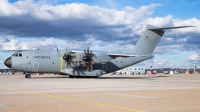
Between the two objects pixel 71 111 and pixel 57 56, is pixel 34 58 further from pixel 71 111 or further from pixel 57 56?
pixel 71 111

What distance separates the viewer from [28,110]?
9836 millimetres

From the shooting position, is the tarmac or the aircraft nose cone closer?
the tarmac

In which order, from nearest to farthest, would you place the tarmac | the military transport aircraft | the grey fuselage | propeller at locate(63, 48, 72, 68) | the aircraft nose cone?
1. the tarmac
2. the aircraft nose cone
3. the grey fuselage
4. the military transport aircraft
5. propeller at locate(63, 48, 72, 68)

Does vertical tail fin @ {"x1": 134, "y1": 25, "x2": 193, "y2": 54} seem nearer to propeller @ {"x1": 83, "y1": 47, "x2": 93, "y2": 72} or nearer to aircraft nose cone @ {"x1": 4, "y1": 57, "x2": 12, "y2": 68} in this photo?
propeller @ {"x1": 83, "y1": 47, "x2": 93, "y2": 72}

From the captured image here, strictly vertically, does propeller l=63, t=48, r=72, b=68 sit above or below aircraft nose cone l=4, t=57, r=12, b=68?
above

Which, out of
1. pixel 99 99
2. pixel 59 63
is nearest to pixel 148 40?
pixel 59 63

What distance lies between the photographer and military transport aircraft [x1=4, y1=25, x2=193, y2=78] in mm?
39719

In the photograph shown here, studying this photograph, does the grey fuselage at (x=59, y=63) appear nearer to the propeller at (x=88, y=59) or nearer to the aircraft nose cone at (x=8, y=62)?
the aircraft nose cone at (x=8, y=62)

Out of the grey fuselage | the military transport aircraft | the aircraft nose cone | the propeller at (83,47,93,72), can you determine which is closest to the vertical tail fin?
the military transport aircraft

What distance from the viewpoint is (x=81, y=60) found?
41875 mm

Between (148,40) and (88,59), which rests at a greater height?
(148,40)

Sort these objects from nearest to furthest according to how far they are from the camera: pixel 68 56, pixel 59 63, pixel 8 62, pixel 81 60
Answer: pixel 8 62 → pixel 68 56 → pixel 59 63 → pixel 81 60

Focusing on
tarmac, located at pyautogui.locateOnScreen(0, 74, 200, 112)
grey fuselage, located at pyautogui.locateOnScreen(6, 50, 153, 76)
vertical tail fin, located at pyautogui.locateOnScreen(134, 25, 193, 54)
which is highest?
vertical tail fin, located at pyautogui.locateOnScreen(134, 25, 193, 54)

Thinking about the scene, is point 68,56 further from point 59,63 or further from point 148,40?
point 148,40
